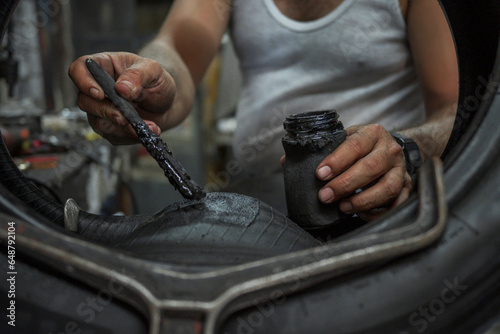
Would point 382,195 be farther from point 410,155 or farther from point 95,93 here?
point 95,93

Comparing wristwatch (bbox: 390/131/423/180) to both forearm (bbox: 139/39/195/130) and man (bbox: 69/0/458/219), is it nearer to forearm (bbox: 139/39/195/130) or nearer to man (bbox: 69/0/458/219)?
man (bbox: 69/0/458/219)

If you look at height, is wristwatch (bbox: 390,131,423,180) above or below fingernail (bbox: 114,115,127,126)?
above

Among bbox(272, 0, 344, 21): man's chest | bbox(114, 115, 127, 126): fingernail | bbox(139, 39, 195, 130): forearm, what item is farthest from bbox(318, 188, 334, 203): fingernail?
bbox(272, 0, 344, 21): man's chest

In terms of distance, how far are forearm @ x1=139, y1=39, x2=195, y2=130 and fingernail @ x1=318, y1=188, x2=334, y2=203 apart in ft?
1.68

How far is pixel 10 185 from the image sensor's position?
1.49 feet

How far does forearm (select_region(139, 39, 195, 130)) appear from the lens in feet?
3.19

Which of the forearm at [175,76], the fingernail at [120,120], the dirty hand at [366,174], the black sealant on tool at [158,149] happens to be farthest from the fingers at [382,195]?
the forearm at [175,76]

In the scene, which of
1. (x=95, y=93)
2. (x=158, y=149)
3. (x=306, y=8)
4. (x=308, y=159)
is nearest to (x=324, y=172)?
(x=308, y=159)

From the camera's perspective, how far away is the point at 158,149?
469 mm

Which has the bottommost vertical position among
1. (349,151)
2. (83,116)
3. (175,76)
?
(83,116)

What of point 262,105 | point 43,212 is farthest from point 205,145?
point 43,212

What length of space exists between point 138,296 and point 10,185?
0.23 m

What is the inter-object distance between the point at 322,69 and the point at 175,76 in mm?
344

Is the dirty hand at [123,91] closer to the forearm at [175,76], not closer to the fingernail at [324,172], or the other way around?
the forearm at [175,76]
